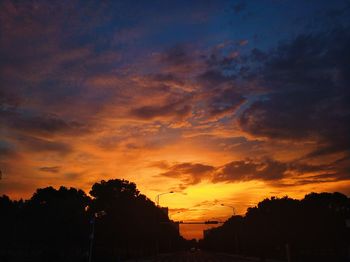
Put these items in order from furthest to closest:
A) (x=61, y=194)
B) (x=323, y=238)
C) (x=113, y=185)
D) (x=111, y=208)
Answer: (x=61, y=194) < (x=113, y=185) < (x=111, y=208) < (x=323, y=238)

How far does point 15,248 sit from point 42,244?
25.3 ft

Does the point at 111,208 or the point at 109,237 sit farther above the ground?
the point at 111,208

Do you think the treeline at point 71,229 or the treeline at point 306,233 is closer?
the treeline at point 306,233

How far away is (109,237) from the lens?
7969 cm

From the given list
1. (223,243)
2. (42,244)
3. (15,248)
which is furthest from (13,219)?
(223,243)

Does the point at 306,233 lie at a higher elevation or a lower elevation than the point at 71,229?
lower

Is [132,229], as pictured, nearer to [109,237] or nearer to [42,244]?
[109,237]

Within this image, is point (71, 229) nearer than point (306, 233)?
No

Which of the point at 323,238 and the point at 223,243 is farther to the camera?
the point at 223,243

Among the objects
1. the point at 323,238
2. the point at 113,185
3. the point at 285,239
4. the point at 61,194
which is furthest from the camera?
the point at 61,194

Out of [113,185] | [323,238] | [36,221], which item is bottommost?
[323,238]

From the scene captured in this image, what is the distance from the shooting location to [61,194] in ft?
414

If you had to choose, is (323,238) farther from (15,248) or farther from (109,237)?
(15,248)

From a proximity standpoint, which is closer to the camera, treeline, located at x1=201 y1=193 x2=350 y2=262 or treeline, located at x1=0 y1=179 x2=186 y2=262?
treeline, located at x1=201 y1=193 x2=350 y2=262
